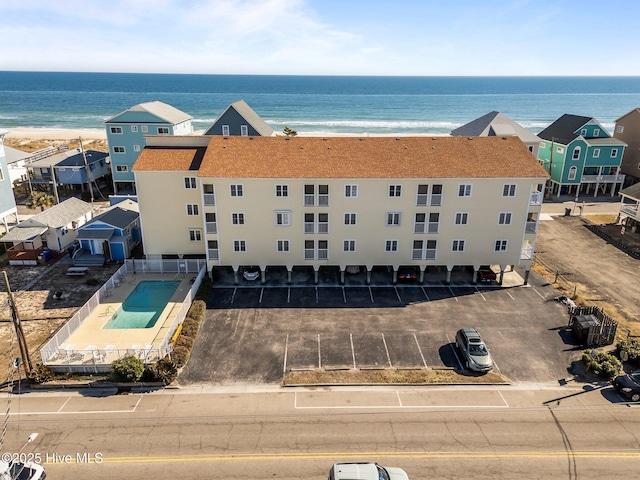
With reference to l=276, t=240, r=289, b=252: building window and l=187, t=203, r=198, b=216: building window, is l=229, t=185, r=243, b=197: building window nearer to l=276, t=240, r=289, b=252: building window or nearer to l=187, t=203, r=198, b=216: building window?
l=187, t=203, r=198, b=216: building window

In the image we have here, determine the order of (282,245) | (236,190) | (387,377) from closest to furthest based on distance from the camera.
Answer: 1. (387,377)
2. (236,190)
3. (282,245)

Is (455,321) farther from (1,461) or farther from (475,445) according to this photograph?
(1,461)

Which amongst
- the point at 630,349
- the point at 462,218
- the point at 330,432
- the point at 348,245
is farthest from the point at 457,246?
the point at 330,432

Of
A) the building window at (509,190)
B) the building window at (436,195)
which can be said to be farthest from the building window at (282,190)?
the building window at (509,190)

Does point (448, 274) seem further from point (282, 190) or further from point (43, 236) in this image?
point (43, 236)

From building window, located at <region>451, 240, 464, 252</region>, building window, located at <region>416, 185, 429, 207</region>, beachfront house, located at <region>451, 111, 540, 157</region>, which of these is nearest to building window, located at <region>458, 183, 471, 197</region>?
building window, located at <region>416, 185, 429, 207</region>

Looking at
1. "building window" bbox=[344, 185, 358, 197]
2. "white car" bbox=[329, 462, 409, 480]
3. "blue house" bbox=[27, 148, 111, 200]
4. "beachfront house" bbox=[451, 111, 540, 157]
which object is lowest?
"white car" bbox=[329, 462, 409, 480]
